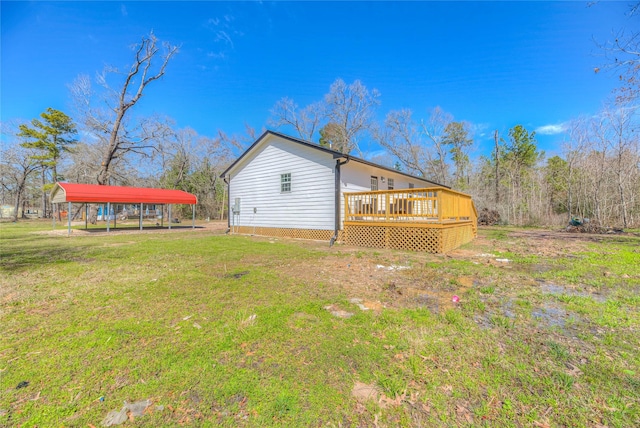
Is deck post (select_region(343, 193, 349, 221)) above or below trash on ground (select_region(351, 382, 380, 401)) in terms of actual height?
above

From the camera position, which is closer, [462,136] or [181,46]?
[181,46]

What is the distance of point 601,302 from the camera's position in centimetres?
363

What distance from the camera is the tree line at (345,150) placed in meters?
16.4

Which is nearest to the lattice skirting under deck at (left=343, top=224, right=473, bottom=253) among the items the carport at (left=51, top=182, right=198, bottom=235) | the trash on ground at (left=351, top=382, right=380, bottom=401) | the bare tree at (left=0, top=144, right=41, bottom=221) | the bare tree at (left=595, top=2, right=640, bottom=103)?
the bare tree at (left=595, top=2, right=640, bottom=103)

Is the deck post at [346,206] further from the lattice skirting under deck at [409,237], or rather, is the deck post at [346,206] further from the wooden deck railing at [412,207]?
→ the lattice skirting under deck at [409,237]

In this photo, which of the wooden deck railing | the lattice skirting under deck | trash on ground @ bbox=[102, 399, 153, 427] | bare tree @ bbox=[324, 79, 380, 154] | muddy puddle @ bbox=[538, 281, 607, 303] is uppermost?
bare tree @ bbox=[324, 79, 380, 154]

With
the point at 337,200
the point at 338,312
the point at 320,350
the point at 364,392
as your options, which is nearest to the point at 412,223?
the point at 337,200

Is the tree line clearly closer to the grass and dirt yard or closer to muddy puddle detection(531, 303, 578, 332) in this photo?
muddy puddle detection(531, 303, 578, 332)

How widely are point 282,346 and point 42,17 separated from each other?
1555 centimetres

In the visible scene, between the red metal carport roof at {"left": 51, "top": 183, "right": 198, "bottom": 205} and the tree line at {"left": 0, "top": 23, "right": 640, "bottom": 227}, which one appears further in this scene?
the tree line at {"left": 0, "top": 23, "right": 640, "bottom": 227}

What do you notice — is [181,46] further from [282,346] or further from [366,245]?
[282,346]

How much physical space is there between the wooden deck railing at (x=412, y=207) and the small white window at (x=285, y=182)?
128 inches

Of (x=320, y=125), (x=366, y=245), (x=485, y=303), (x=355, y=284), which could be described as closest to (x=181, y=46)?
(x=320, y=125)

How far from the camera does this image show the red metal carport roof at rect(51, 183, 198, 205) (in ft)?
45.4
